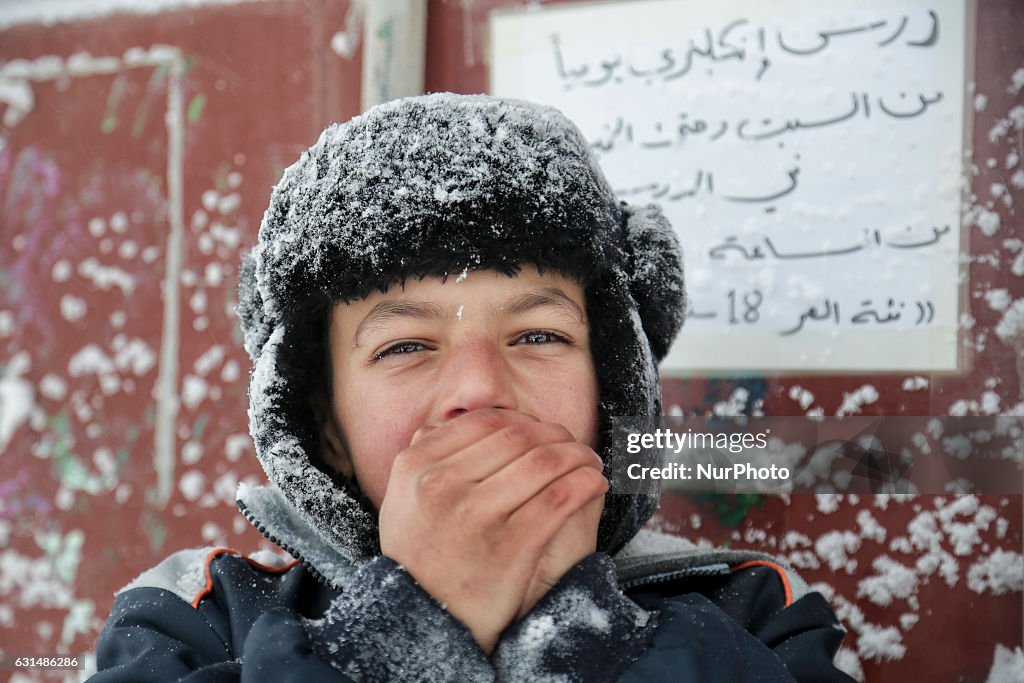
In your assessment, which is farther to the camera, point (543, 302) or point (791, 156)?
point (791, 156)

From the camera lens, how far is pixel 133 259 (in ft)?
5.46

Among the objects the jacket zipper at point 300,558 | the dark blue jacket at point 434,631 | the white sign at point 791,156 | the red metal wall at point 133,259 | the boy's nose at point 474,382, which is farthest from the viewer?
the red metal wall at point 133,259

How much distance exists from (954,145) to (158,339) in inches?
59.6

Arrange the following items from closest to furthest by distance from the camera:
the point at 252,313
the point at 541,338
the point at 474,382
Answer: the point at 474,382 < the point at 541,338 < the point at 252,313

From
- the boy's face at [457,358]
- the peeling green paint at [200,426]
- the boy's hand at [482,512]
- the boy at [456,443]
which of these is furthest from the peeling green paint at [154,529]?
the boy's hand at [482,512]

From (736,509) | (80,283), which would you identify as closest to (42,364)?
(80,283)

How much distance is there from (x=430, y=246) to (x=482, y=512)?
324 mm

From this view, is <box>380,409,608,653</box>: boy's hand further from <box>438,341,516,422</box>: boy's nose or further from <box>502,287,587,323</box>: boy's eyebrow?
<box>502,287,587,323</box>: boy's eyebrow

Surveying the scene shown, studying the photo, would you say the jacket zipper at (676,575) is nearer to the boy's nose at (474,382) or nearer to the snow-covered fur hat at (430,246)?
the snow-covered fur hat at (430,246)

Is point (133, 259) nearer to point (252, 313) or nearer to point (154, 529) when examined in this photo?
point (154, 529)

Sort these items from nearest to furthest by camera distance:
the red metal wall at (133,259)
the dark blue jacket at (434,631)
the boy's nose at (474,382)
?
1. the dark blue jacket at (434,631)
2. the boy's nose at (474,382)
3. the red metal wall at (133,259)

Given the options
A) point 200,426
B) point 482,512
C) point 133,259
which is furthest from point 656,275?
point 133,259

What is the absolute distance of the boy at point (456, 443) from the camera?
0.81m

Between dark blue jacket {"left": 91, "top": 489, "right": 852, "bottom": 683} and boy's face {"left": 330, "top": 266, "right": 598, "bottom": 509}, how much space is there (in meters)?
0.18
